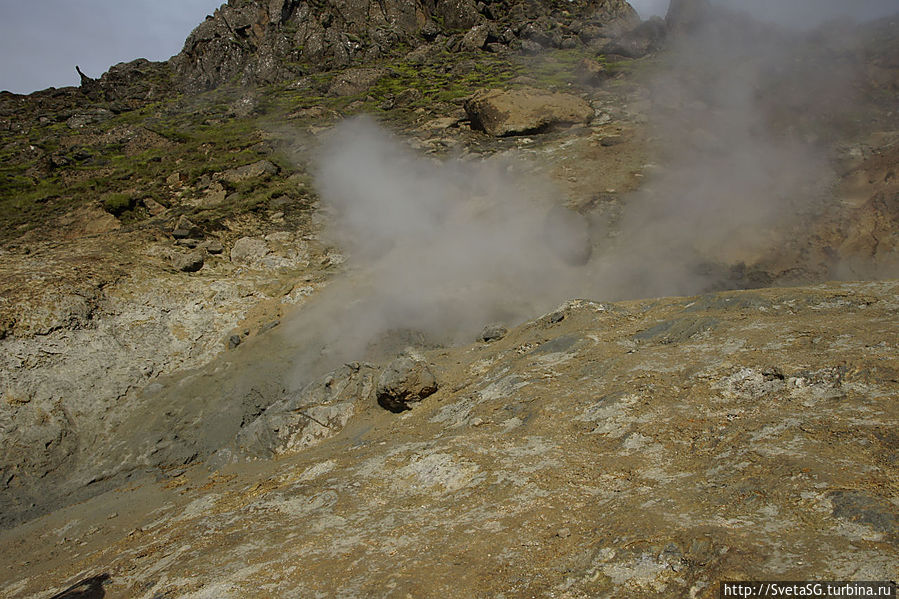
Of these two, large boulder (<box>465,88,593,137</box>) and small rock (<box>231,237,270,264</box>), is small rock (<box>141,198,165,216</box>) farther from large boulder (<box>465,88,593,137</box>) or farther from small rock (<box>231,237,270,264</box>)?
large boulder (<box>465,88,593,137</box>)

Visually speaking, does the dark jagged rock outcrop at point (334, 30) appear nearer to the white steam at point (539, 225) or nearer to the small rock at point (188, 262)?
the white steam at point (539, 225)

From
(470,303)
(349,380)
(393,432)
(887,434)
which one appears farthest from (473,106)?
(887,434)

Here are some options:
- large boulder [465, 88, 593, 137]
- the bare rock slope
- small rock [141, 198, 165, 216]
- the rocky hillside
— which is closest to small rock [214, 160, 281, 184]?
the rocky hillside

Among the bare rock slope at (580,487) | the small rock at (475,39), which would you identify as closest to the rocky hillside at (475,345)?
the bare rock slope at (580,487)

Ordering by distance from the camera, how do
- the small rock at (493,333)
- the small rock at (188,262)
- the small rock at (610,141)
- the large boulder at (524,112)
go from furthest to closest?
the large boulder at (524,112), the small rock at (610,141), the small rock at (188,262), the small rock at (493,333)

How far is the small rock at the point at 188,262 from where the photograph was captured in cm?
1056

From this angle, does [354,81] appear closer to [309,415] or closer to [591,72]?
[591,72]

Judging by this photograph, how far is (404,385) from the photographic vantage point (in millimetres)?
6445

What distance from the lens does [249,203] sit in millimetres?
13320

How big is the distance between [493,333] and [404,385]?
2038 mm

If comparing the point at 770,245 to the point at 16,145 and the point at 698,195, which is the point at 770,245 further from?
the point at 16,145

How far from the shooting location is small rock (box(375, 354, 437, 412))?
6.46 m

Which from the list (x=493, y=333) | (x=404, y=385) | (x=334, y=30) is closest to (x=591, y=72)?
(x=493, y=333)

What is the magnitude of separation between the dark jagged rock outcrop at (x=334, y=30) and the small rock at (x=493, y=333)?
1260 inches
